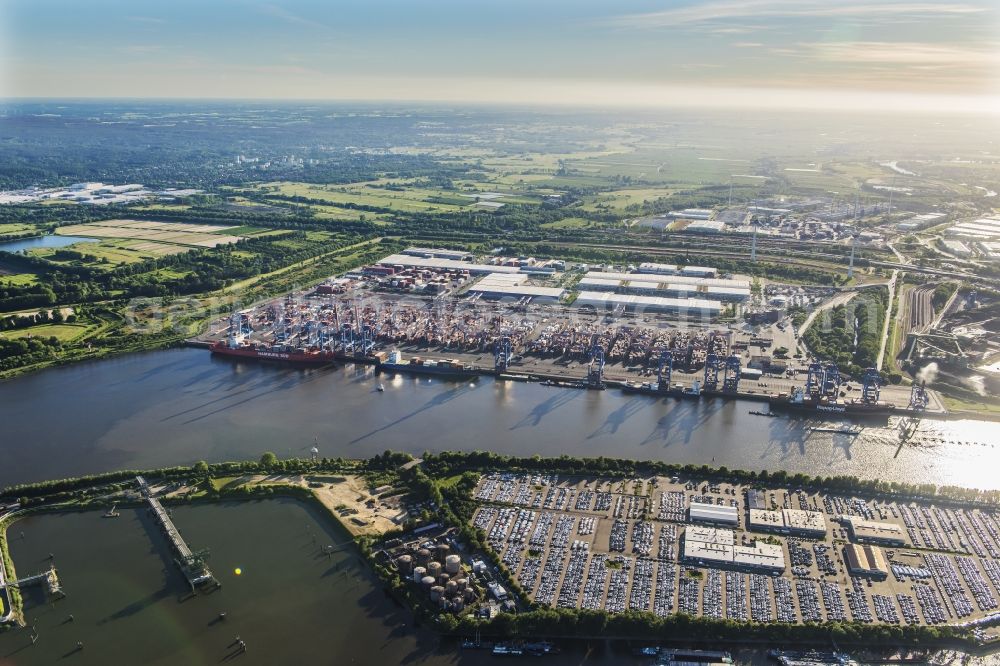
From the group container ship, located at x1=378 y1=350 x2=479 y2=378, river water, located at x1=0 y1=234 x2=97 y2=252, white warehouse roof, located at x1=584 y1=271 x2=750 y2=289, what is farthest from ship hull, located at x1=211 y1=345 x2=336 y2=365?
river water, located at x1=0 y1=234 x2=97 y2=252

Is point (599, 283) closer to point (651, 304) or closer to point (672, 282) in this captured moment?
point (672, 282)

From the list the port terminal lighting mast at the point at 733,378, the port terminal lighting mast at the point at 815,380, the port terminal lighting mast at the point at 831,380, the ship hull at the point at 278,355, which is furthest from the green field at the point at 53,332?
the port terminal lighting mast at the point at 831,380

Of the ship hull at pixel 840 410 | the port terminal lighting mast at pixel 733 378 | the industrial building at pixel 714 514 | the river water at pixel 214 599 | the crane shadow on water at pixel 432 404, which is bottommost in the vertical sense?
the river water at pixel 214 599

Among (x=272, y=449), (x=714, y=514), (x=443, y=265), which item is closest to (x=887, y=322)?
(x=714, y=514)

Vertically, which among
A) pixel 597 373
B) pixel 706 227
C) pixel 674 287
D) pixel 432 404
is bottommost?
pixel 432 404

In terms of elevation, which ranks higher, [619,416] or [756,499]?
[756,499]

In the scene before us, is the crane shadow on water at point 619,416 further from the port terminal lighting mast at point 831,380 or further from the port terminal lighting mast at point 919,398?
the port terminal lighting mast at point 919,398

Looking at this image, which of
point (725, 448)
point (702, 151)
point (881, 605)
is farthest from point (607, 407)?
point (702, 151)
